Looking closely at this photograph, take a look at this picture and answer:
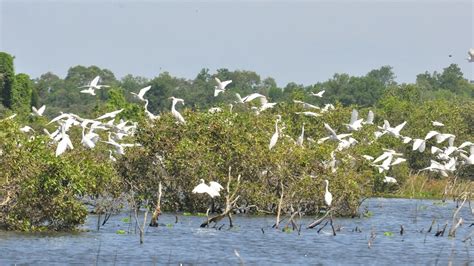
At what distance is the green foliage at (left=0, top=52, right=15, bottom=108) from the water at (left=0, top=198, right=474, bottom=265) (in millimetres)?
44963

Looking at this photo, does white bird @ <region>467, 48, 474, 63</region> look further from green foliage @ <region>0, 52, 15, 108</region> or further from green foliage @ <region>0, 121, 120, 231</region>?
green foliage @ <region>0, 52, 15, 108</region>

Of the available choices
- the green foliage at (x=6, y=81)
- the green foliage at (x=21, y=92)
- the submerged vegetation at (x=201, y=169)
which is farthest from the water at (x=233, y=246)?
the green foliage at (x=6, y=81)

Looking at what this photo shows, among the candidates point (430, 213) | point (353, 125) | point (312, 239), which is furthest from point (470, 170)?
point (312, 239)

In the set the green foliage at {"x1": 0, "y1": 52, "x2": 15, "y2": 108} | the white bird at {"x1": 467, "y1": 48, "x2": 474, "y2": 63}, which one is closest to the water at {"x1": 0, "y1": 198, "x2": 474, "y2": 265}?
the white bird at {"x1": 467, "y1": 48, "x2": 474, "y2": 63}

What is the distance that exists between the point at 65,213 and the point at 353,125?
441 inches

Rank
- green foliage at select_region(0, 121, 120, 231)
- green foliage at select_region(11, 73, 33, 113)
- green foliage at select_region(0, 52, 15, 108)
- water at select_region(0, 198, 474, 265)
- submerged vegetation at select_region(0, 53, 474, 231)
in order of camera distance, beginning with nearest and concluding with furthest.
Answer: water at select_region(0, 198, 474, 265) < green foliage at select_region(0, 121, 120, 231) < submerged vegetation at select_region(0, 53, 474, 231) < green foliage at select_region(11, 73, 33, 113) < green foliage at select_region(0, 52, 15, 108)

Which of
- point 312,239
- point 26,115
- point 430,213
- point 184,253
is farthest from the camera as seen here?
point 26,115

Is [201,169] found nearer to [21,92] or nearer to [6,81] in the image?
[6,81]

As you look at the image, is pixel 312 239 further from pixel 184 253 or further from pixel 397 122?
pixel 397 122

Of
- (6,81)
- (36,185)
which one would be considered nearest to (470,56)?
(36,185)

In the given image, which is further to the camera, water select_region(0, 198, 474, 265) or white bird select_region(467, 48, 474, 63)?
white bird select_region(467, 48, 474, 63)

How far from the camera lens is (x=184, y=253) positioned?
26609mm

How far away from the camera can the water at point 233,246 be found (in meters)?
25.3

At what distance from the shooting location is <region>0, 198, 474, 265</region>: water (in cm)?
2531
